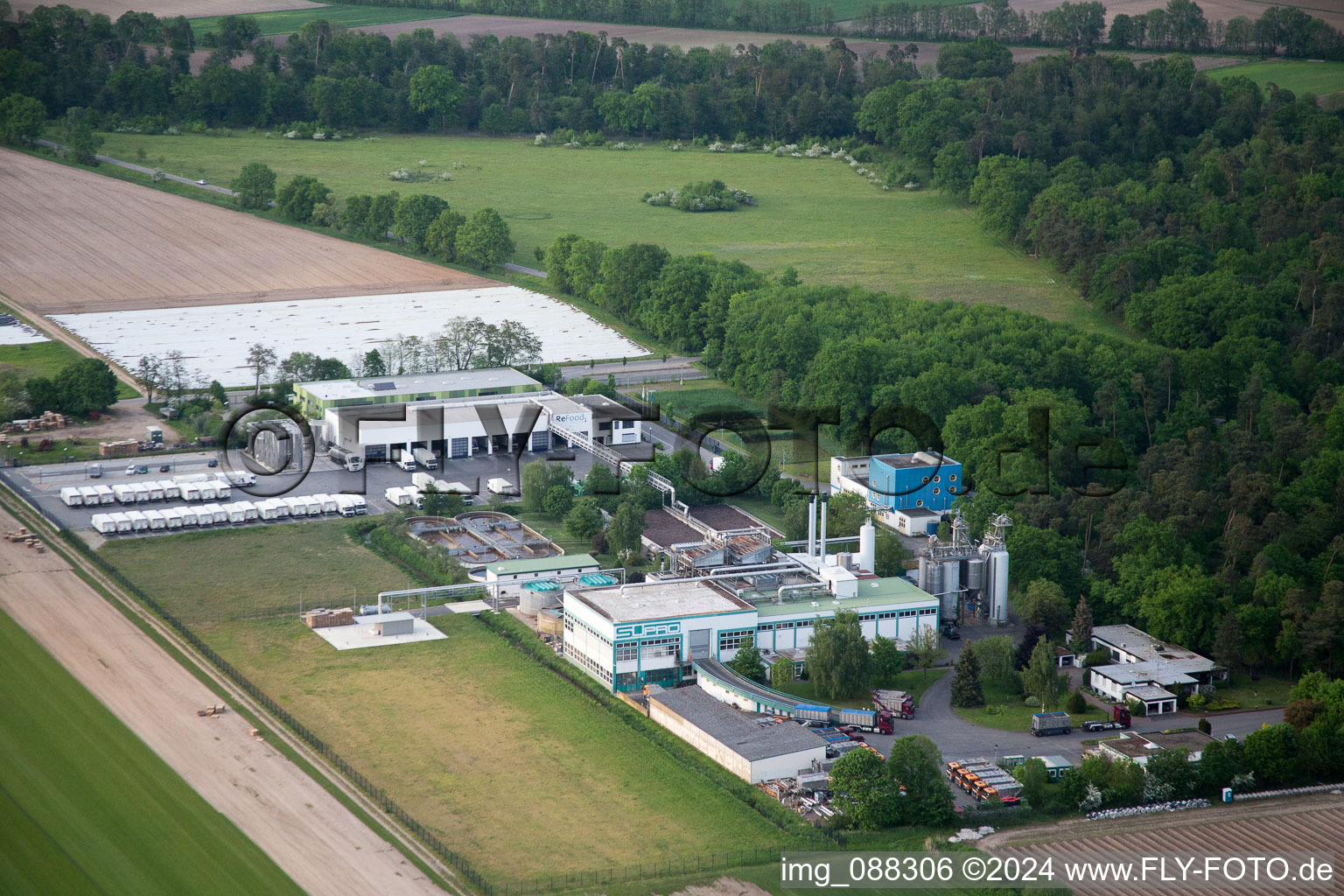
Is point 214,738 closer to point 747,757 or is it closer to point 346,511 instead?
point 747,757

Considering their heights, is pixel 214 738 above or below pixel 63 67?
below

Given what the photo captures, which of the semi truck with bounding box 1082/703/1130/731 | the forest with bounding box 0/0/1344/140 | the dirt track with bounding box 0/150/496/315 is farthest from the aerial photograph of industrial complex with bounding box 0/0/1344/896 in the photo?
the semi truck with bounding box 1082/703/1130/731

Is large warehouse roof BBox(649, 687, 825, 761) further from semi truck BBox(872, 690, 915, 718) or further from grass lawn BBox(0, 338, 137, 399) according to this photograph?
grass lawn BBox(0, 338, 137, 399)

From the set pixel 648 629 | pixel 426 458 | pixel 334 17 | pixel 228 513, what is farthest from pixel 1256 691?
pixel 334 17

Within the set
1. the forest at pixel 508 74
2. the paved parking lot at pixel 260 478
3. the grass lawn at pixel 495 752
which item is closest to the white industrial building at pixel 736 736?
the grass lawn at pixel 495 752

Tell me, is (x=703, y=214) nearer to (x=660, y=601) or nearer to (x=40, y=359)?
(x=40, y=359)

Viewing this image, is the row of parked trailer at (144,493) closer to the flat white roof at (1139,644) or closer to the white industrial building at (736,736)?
the white industrial building at (736,736)

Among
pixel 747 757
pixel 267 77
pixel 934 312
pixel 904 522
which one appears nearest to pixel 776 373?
pixel 934 312
